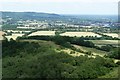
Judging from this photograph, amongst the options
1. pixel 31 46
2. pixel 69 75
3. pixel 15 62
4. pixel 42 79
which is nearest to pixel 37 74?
pixel 42 79

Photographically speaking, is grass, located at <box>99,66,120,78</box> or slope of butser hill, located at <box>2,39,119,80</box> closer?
grass, located at <box>99,66,120,78</box>

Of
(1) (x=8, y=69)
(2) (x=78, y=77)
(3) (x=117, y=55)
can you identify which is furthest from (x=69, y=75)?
(3) (x=117, y=55)

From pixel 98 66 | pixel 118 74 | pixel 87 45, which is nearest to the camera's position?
pixel 118 74

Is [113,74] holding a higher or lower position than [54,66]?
lower

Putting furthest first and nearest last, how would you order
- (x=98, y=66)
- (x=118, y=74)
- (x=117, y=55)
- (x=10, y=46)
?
(x=10, y=46) < (x=117, y=55) < (x=98, y=66) < (x=118, y=74)

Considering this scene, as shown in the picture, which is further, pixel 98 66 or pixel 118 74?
pixel 98 66

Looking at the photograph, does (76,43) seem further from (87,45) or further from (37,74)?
(37,74)

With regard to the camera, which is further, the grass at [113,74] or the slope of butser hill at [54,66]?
the slope of butser hill at [54,66]

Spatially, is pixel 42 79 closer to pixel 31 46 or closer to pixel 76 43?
→ pixel 31 46

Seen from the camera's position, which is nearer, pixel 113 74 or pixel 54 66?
pixel 113 74
